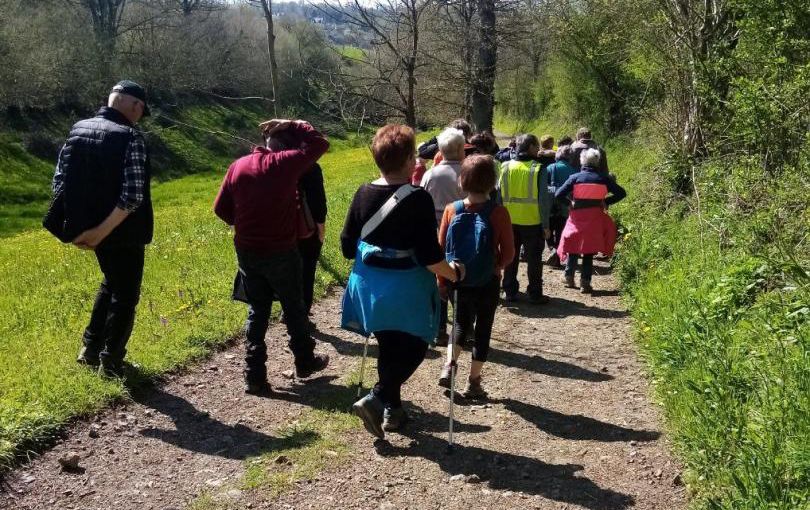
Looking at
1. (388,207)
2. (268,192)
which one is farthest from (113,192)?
(388,207)

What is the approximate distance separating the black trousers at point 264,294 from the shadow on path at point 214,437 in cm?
54

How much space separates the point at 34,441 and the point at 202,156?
36065 mm

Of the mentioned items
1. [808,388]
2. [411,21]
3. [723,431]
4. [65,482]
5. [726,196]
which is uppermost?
[411,21]

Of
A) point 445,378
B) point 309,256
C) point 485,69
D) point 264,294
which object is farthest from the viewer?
point 485,69

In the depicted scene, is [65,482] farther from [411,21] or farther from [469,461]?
[411,21]

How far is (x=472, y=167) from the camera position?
5004mm

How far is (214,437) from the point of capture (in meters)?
4.88

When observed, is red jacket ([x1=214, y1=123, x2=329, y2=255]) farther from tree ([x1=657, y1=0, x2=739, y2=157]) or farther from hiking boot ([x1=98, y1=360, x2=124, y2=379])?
tree ([x1=657, y1=0, x2=739, y2=157])

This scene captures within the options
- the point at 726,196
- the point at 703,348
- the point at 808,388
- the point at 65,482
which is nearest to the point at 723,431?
the point at 808,388

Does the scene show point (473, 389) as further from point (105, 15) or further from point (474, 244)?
point (105, 15)

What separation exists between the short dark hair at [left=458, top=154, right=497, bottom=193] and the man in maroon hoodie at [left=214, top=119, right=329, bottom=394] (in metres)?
1.08

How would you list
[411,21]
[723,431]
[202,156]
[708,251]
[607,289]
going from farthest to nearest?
[202,156]
[411,21]
[607,289]
[708,251]
[723,431]

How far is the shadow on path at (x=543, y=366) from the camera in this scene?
6043 mm

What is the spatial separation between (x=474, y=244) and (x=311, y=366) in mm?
1744
